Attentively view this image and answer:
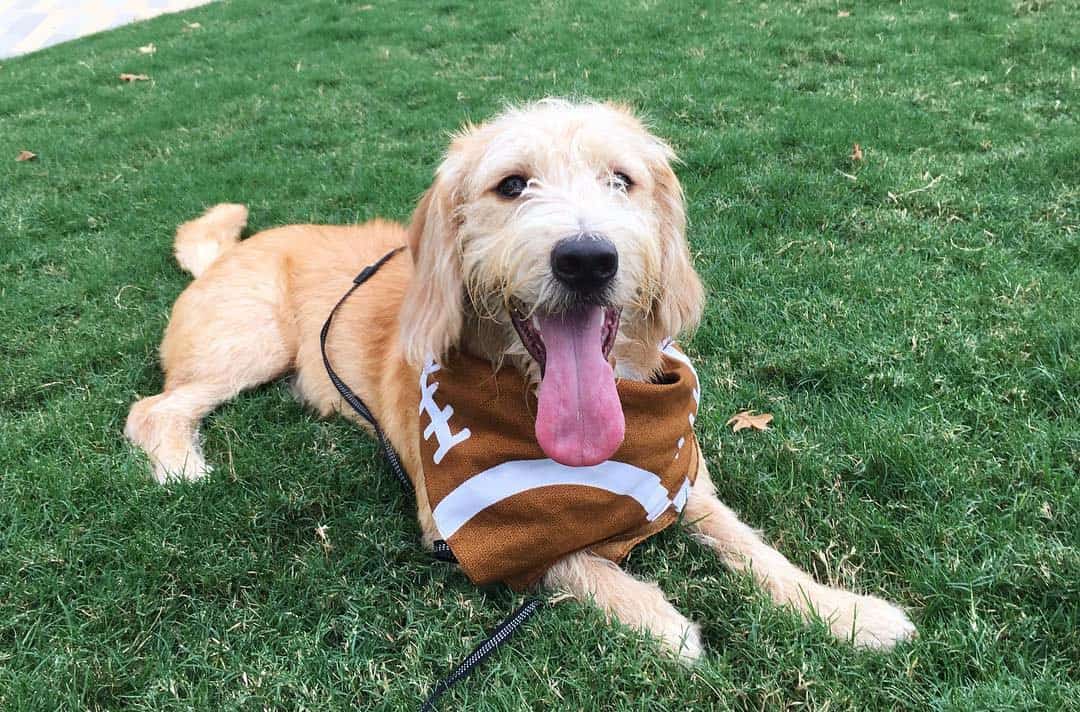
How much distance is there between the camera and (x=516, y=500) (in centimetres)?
231

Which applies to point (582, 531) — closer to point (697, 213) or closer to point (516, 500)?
point (516, 500)

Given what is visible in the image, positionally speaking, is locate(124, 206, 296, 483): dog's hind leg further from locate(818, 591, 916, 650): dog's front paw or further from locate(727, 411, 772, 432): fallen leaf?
locate(818, 591, 916, 650): dog's front paw

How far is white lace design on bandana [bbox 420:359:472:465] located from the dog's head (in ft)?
0.38

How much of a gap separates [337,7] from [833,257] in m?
10.1

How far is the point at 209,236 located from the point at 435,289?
303cm

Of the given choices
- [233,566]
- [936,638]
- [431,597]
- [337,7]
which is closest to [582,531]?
[431,597]

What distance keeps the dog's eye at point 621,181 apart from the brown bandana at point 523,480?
687 millimetres

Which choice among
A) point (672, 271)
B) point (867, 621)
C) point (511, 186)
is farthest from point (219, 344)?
point (867, 621)

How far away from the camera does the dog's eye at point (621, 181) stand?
7.96ft

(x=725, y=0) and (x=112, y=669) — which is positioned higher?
(x=725, y=0)

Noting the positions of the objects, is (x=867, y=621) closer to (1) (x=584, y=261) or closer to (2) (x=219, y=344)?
(1) (x=584, y=261)

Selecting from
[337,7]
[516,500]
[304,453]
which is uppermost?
[337,7]

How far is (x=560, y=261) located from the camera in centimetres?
198

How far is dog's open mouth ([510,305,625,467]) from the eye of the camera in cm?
217
